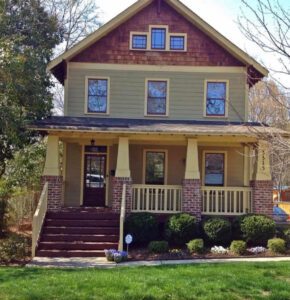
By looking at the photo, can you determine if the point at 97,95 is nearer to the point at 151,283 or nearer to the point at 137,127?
the point at 137,127

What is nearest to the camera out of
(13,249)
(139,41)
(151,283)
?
(151,283)

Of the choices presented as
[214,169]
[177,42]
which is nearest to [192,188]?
[214,169]

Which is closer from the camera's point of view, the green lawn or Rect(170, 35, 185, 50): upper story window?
the green lawn

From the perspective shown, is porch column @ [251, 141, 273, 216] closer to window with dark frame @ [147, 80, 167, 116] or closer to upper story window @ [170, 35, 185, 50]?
window with dark frame @ [147, 80, 167, 116]

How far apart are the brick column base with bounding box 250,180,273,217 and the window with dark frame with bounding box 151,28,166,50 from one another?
6.53 m

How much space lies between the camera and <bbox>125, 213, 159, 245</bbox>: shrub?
44.2 ft

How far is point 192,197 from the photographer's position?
14.4m

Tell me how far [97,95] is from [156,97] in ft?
7.54

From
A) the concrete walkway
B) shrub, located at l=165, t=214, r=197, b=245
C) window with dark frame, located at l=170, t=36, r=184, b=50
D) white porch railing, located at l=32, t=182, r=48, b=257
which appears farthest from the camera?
window with dark frame, located at l=170, t=36, r=184, b=50

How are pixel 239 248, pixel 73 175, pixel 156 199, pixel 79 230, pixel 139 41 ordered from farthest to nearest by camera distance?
pixel 139 41 → pixel 73 175 → pixel 156 199 → pixel 79 230 → pixel 239 248

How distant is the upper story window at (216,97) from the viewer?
1703 centimetres

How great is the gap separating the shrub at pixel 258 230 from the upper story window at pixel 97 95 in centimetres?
697

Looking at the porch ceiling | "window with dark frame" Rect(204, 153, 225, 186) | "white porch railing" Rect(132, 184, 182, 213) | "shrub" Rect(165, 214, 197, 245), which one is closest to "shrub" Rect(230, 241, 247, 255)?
"shrub" Rect(165, 214, 197, 245)

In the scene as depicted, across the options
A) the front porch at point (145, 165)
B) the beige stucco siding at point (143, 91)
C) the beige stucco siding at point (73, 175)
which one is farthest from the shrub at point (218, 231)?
the beige stucco siding at point (73, 175)
